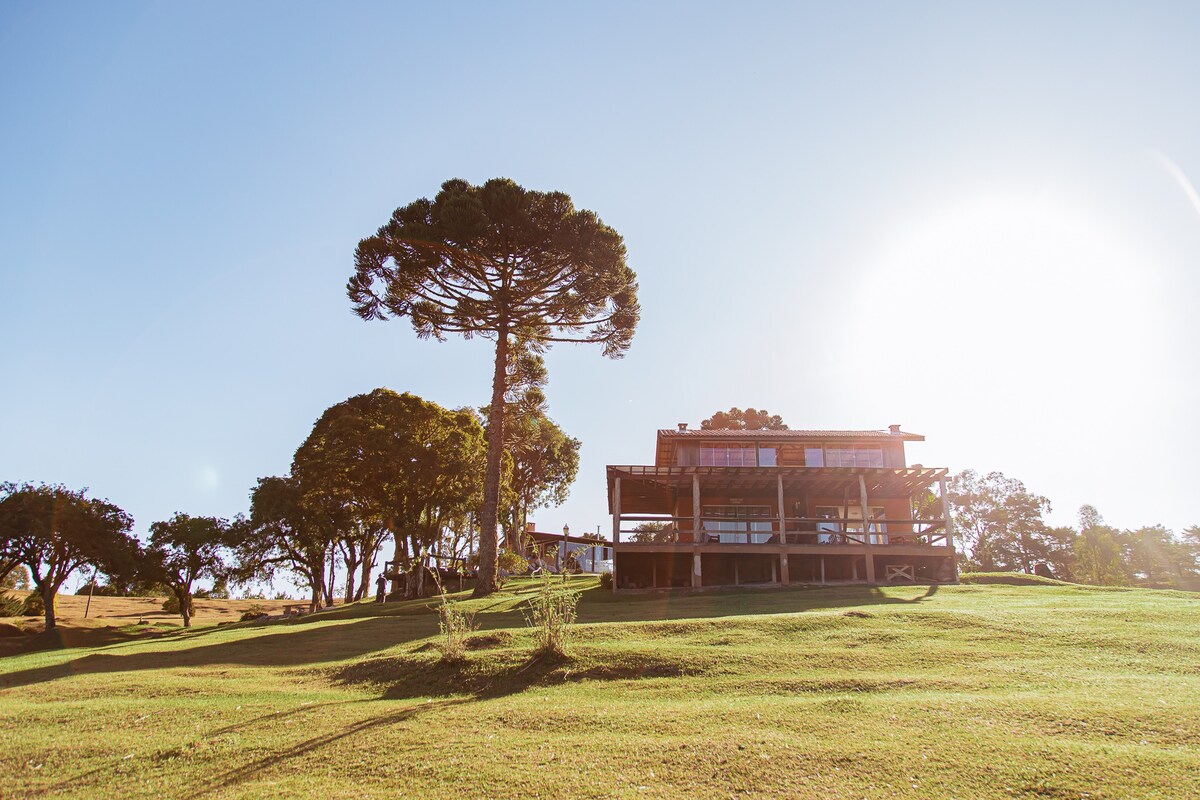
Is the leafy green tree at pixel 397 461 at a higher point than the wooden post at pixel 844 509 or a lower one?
higher

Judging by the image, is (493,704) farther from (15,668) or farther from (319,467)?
(319,467)

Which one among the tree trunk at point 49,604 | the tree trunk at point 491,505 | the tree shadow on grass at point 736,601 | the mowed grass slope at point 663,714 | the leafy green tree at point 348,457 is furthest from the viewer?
the leafy green tree at point 348,457

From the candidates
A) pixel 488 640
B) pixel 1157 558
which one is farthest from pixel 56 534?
pixel 1157 558

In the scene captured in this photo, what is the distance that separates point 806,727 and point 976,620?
8.12m

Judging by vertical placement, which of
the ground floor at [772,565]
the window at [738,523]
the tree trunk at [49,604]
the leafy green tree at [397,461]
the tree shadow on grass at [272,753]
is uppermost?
the leafy green tree at [397,461]

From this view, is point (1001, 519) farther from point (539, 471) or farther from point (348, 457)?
point (348, 457)

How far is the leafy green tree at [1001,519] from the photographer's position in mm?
Result: 66188

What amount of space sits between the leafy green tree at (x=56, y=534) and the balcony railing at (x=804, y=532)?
22237 mm

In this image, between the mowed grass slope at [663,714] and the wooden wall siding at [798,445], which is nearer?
the mowed grass slope at [663,714]

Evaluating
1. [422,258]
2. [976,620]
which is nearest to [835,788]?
[976,620]

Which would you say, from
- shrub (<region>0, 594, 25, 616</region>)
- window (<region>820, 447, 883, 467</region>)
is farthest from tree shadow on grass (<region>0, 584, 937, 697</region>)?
shrub (<region>0, 594, 25, 616</region>)

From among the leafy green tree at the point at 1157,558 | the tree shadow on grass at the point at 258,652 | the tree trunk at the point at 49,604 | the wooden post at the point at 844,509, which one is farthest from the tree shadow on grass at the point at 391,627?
the leafy green tree at the point at 1157,558

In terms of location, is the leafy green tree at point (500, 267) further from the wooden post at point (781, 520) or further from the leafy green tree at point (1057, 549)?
the leafy green tree at point (1057, 549)

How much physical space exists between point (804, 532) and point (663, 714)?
1926 centimetres
